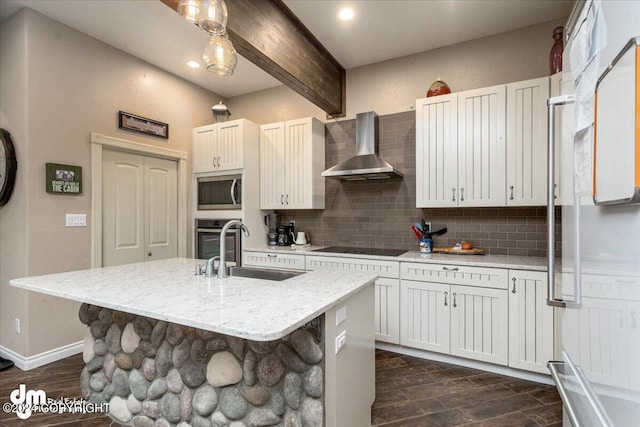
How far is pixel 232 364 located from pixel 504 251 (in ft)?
8.75

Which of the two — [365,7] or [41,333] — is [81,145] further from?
[365,7]

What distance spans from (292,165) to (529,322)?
9.07 ft

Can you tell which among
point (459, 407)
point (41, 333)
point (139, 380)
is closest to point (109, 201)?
point (41, 333)

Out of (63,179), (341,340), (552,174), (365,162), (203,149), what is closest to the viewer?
(552,174)

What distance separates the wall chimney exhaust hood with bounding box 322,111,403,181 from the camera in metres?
3.18

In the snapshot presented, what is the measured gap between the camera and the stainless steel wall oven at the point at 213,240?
3.81 metres

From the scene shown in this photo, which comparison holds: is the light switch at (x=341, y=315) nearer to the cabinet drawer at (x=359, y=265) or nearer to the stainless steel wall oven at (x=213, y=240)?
the cabinet drawer at (x=359, y=265)

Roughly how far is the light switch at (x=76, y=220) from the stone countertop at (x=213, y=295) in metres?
1.21

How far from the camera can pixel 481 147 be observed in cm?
284

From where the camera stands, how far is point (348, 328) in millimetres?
1619

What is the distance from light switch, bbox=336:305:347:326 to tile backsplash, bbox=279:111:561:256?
2.02 meters

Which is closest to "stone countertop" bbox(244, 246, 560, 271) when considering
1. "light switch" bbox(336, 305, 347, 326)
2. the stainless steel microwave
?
the stainless steel microwave

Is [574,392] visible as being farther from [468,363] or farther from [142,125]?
[142,125]

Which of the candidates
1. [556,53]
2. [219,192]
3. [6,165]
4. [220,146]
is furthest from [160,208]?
[556,53]
